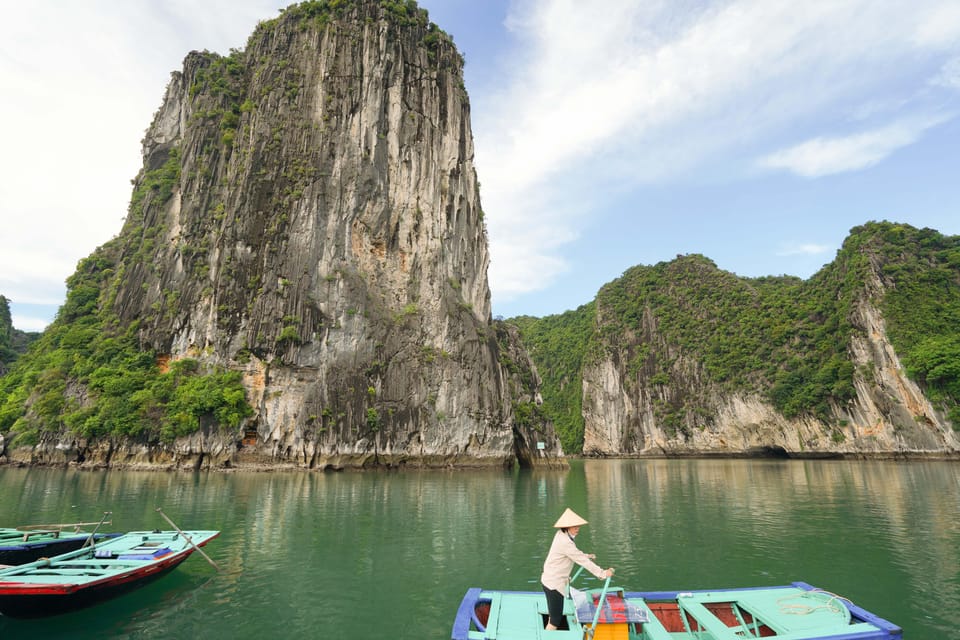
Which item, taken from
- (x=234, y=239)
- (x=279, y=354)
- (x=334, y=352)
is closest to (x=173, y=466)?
(x=279, y=354)

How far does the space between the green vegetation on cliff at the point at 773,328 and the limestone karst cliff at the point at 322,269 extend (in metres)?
17.1

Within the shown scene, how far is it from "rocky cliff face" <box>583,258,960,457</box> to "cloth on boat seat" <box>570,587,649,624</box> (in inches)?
2309

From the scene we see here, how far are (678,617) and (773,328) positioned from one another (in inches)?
2967

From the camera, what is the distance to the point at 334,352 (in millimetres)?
40312

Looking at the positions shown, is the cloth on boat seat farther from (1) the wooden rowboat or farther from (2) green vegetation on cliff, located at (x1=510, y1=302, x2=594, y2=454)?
(2) green vegetation on cliff, located at (x1=510, y1=302, x2=594, y2=454)

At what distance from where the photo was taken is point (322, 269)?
42.6 metres

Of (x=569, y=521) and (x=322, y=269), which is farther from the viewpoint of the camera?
(x=322, y=269)

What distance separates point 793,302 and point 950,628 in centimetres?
7440

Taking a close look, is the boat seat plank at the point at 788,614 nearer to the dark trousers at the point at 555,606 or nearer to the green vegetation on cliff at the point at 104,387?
the dark trousers at the point at 555,606

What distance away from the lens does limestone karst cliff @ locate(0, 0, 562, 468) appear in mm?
38438

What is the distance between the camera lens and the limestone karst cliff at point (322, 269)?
126 ft

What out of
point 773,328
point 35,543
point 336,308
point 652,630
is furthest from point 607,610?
point 773,328

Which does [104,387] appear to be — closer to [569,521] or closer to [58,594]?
[58,594]

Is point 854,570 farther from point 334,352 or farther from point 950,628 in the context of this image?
point 334,352
